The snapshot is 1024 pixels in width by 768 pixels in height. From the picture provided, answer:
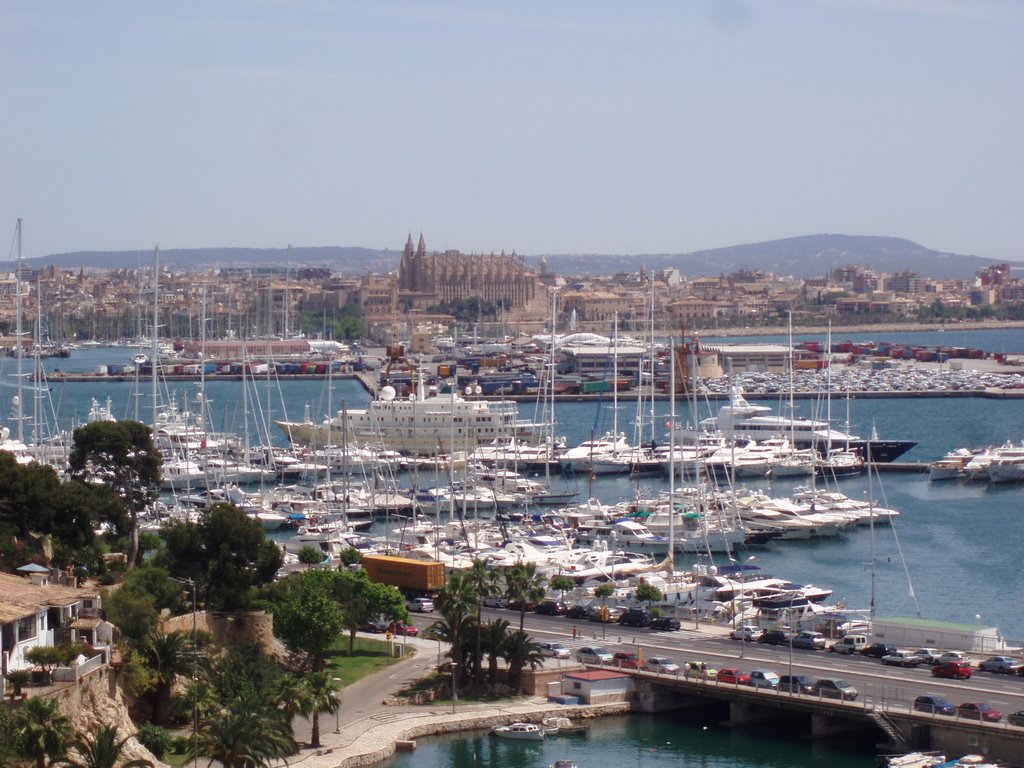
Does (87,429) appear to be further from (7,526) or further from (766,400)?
(766,400)

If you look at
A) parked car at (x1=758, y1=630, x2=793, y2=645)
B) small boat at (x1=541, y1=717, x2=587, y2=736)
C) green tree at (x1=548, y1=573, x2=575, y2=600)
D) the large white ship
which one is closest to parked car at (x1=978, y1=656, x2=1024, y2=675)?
parked car at (x1=758, y1=630, x2=793, y2=645)

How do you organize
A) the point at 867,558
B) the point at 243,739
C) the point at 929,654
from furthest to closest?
the point at 867,558 < the point at 929,654 < the point at 243,739

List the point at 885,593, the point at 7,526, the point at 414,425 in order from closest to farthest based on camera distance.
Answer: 1. the point at 7,526
2. the point at 885,593
3. the point at 414,425

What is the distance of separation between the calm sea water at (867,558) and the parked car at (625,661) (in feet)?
2.94

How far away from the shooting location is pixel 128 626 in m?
15.9


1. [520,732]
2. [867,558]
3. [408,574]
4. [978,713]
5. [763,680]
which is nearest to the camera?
[978,713]

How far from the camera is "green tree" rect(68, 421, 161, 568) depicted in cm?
2145

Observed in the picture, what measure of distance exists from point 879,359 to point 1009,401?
18998 millimetres

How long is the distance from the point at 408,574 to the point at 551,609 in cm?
221

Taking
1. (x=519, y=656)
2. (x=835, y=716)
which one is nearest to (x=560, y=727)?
(x=519, y=656)

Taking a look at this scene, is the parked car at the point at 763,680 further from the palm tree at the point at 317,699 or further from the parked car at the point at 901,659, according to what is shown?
the palm tree at the point at 317,699

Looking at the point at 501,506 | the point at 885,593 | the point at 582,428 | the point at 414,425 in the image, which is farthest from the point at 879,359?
the point at 885,593

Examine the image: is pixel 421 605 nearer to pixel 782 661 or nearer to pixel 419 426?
pixel 782 661

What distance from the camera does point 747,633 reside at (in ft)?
66.7
